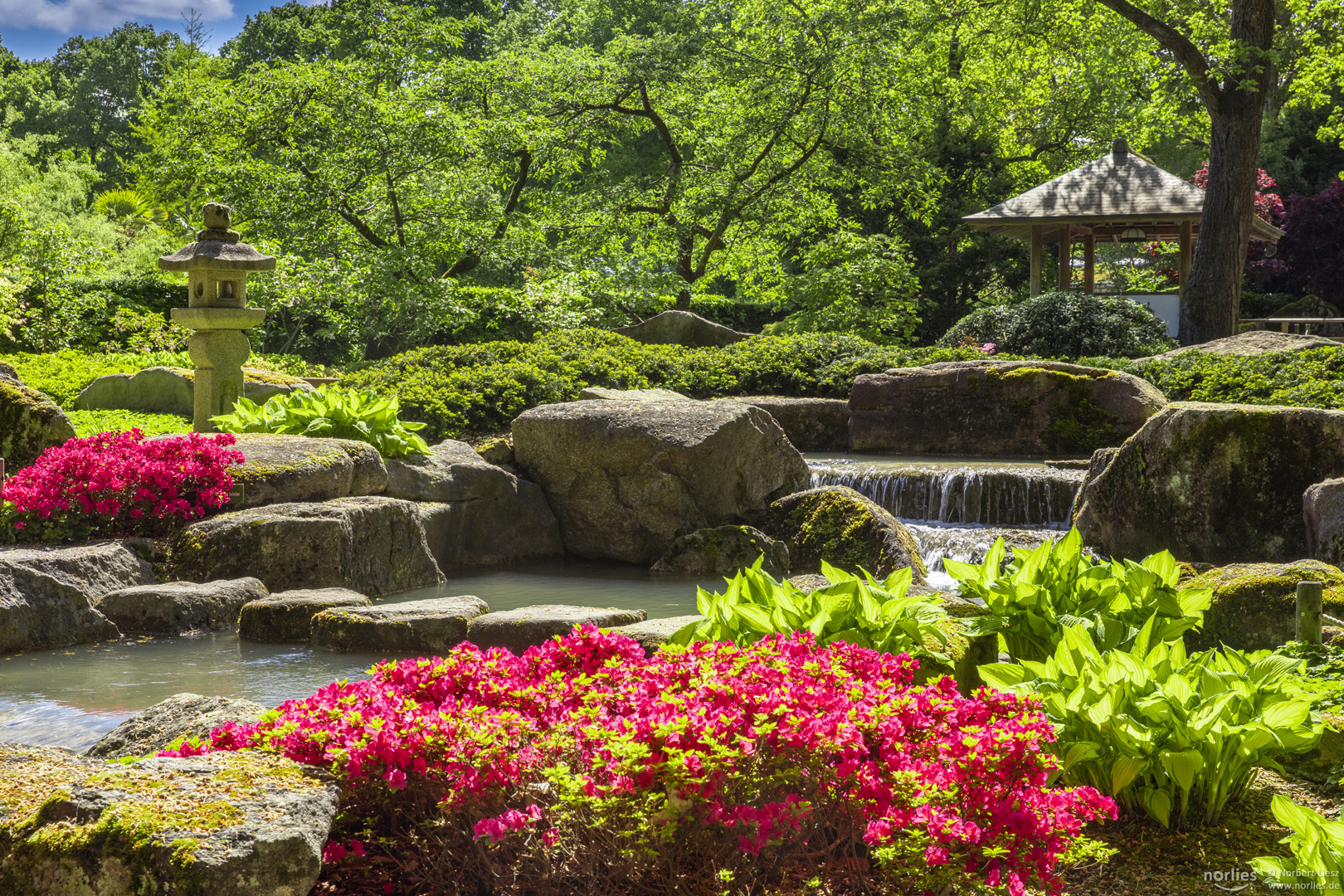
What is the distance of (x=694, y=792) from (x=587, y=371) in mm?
11457

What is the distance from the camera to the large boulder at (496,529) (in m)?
8.88

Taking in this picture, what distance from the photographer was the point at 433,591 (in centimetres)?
805

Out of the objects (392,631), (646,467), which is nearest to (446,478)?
(646,467)

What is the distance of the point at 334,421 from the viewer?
9219mm

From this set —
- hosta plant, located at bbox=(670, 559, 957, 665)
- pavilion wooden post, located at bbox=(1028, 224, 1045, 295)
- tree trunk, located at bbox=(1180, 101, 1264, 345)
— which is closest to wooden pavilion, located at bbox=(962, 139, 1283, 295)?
pavilion wooden post, located at bbox=(1028, 224, 1045, 295)

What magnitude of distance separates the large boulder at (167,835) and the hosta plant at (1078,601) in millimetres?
2557

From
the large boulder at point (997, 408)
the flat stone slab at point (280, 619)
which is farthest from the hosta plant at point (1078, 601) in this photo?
the large boulder at point (997, 408)

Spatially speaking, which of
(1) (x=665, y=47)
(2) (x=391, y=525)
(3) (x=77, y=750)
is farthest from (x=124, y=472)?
(1) (x=665, y=47)

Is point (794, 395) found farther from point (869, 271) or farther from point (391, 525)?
point (391, 525)

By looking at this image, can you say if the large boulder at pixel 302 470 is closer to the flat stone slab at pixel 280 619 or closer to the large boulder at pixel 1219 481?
the flat stone slab at pixel 280 619

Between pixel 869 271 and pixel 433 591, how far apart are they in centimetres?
1379

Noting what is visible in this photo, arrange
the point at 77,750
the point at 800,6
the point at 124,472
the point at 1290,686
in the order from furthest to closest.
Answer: the point at 800,6
the point at 124,472
the point at 77,750
the point at 1290,686

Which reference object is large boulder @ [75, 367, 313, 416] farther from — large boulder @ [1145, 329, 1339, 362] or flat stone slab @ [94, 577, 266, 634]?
large boulder @ [1145, 329, 1339, 362]

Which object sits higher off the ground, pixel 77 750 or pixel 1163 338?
pixel 1163 338
